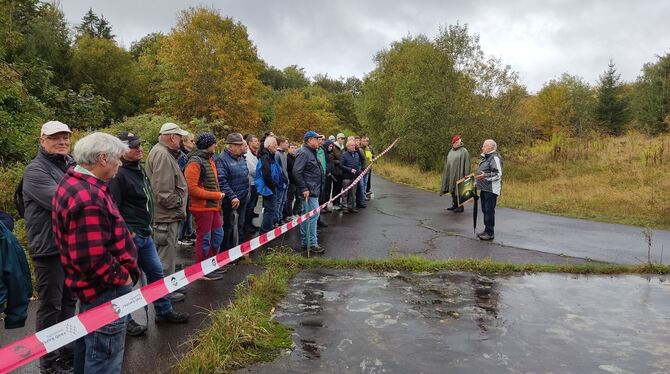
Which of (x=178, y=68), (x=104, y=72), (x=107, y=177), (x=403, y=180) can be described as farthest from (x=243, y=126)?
(x=107, y=177)

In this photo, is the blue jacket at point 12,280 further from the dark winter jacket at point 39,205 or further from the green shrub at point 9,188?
the green shrub at point 9,188

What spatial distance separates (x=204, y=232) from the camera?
236 inches

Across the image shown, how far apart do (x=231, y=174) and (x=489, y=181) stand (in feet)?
15.5

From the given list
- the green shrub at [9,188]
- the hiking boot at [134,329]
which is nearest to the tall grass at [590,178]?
the hiking boot at [134,329]

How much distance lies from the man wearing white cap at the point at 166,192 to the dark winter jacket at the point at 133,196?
25.5 inches

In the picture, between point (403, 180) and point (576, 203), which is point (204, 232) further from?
point (403, 180)

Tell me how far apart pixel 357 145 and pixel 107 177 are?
371 inches

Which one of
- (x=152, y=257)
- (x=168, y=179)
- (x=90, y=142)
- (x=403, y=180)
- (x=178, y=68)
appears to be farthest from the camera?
(x=178, y=68)

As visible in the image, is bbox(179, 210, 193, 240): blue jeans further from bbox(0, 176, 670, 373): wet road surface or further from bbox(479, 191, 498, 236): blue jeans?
bbox(479, 191, 498, 236): blue jeans

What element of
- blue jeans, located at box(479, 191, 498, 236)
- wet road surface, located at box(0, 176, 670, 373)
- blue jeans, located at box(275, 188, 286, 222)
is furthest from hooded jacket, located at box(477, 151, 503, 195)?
blue jeans, located at box(275, 188, 286, 222)

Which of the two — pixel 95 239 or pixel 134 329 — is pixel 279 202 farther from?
pixel 95 239

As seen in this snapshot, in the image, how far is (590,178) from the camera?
17906 millimetres

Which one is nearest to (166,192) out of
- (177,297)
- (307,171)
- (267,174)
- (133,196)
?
(133,196)

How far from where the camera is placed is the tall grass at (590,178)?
12516 millimetres
